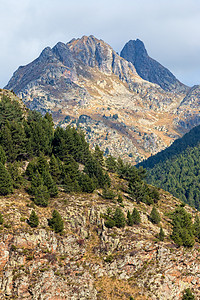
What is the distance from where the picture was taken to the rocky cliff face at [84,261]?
45812 mm

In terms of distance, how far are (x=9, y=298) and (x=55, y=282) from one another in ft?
27.0

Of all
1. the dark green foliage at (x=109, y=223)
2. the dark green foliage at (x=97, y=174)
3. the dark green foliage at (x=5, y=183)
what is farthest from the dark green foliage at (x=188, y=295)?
the dark green foliage at (x=5, y=183)

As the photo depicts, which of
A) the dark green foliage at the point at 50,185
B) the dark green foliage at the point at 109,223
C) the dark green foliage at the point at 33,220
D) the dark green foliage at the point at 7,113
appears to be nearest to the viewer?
the dark green foliage at the point at 33,220

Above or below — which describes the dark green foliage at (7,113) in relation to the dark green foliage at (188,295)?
above

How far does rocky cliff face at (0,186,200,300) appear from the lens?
4581 cm

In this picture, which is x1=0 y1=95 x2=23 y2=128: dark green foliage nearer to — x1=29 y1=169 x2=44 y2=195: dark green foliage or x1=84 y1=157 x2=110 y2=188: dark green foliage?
x1=29 y1=169 x2=44 y2=195: dark green foliage

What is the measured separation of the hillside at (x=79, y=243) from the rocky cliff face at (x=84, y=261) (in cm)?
17

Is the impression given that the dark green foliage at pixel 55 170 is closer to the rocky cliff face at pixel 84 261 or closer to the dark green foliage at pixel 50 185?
the dark green foliage at pixel 50 185

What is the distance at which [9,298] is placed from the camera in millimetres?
42438

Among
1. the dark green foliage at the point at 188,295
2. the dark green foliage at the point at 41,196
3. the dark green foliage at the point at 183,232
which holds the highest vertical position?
the dark green foliage at the point at 41,196

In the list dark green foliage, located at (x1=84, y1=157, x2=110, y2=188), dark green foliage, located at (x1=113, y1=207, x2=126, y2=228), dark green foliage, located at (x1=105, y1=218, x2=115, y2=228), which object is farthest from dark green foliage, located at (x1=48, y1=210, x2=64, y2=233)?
dark green foliage, located at (x1=84, y1=157, x2=110, y2=188)

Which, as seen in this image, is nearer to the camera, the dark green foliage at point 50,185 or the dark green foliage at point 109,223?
the dark green foliage at point 109,223

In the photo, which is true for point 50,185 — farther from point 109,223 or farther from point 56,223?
point 109,223

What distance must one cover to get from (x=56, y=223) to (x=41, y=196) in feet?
30.9
